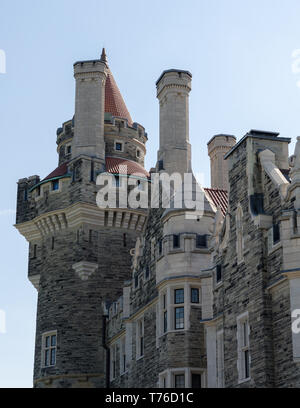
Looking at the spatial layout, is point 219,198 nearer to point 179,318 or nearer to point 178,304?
point 178,304

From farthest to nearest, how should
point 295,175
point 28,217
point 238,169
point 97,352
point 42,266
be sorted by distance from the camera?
Answer: point 28,217, point 42,266, point 97,352, point 238,169, point 295,175

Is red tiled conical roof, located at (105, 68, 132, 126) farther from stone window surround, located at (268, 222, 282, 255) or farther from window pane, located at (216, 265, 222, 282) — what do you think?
stone window surround, located at (268, 222, 282, 255)

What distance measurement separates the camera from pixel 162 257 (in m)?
30.5

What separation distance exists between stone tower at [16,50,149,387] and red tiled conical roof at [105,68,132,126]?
1.18 meters

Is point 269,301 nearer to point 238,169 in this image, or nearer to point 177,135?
point 238,169

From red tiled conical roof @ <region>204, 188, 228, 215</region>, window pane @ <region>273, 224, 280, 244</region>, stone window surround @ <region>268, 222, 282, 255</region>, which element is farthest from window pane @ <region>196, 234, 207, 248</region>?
window pane @ <region>273, 224, 280, 244</region>

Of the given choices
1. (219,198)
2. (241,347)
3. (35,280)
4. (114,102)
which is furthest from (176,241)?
(114,102)

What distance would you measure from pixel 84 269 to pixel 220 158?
31.2 ft

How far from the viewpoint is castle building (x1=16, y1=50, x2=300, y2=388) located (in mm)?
23234

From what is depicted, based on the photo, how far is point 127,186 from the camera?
137ft

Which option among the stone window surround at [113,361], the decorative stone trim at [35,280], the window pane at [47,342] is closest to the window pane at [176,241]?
the stone window surround at [113,361]
